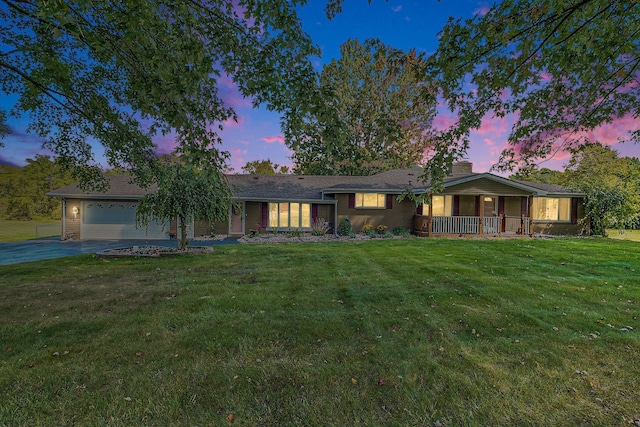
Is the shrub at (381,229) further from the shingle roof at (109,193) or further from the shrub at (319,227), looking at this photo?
the shingle roof at (109,193)

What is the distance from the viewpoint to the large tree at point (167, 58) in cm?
351

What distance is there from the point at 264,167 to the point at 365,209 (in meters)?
28.7

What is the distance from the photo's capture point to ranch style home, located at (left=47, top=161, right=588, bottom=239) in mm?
15422

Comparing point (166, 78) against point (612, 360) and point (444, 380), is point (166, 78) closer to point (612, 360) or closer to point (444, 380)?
point (444, 380)

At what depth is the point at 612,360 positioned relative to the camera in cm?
317

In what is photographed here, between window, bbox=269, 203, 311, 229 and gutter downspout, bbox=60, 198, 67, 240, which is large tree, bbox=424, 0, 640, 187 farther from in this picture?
gutter downspout, bbox=60, 198, 67, 240

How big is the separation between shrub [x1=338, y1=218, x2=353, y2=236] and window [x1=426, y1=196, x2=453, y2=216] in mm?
5165

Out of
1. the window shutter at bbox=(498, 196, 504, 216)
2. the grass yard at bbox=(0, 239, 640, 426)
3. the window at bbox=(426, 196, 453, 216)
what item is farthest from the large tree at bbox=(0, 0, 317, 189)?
the window shutter at bbox=(498, 196, 504, 216)

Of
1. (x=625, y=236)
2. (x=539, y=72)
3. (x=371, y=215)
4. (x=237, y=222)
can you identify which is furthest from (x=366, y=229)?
(x=625, y=236)

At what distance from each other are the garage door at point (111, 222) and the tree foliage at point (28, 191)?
68.5ft

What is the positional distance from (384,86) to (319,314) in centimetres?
2673

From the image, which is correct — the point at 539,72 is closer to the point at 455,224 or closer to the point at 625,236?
the point at 455,224

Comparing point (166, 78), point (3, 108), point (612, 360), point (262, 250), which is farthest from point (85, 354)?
point (3, 108)

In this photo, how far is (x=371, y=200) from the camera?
55.7ft
